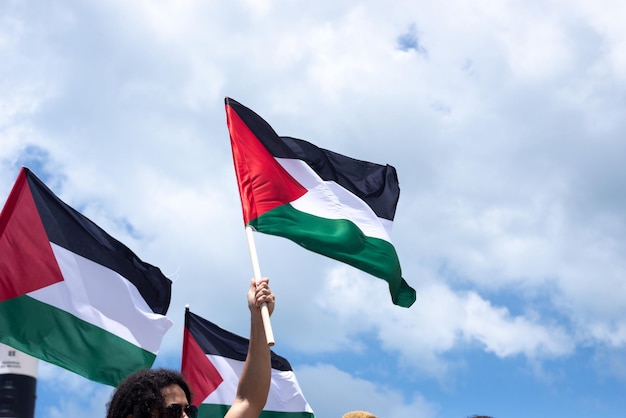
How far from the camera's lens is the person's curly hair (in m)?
3.42

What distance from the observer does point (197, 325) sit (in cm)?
1235

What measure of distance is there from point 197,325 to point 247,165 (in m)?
4.14

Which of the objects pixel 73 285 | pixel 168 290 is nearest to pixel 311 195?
pixel 168 290

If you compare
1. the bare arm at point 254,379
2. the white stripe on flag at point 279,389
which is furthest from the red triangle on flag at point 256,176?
the bare arm at point 254,379

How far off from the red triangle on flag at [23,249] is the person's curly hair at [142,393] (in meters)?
5.65

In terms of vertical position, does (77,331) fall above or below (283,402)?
below

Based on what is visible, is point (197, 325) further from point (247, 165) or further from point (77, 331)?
point (247, 165)

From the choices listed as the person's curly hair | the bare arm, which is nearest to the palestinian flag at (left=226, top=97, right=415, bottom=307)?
the bare arm

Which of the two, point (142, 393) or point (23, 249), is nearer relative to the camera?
point (142, 393)

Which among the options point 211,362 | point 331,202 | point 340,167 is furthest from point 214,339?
point 331,202

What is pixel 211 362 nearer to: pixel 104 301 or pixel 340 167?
pixel 104 301

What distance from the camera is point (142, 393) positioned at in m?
3.45

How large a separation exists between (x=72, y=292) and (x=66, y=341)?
529 millimetres

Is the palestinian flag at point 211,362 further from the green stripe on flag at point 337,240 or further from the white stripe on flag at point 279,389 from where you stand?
the green stripe on flag at point 337,240
